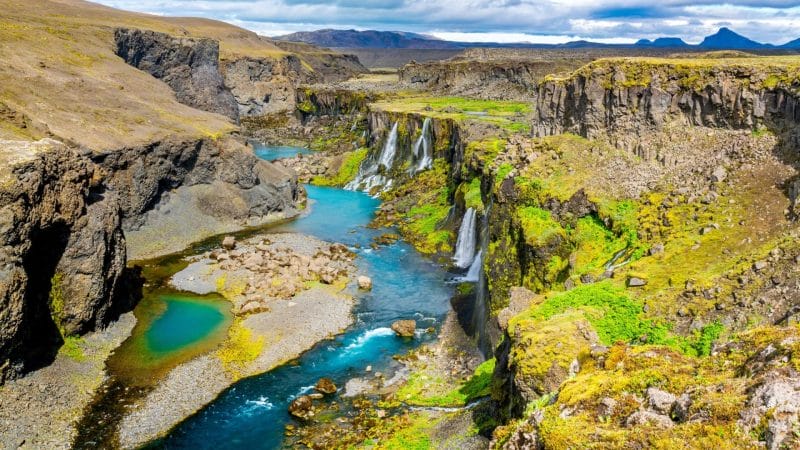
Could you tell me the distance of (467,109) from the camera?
114 m

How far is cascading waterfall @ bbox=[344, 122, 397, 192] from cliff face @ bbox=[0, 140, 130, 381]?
54513 mm

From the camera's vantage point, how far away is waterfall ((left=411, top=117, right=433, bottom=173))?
95.4 m

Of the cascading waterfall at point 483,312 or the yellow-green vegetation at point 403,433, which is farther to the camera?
the cascading waterfall at point 483,312

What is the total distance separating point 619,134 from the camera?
46.8 metres

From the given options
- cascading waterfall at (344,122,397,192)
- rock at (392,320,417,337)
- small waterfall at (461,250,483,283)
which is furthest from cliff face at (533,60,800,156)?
cascading waterfall at (344,122,397,192)

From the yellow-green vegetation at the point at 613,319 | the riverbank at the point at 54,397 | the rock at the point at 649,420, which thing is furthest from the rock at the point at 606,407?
the riverbank at the point at 54,397

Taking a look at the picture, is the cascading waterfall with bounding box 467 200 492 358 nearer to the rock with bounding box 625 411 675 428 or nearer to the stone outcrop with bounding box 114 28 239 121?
the rock with bounding box 625 411 675 428

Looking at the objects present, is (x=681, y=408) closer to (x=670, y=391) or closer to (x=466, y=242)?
(x=670, y=391)

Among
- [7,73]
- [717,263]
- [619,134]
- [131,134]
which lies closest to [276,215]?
[131,134]

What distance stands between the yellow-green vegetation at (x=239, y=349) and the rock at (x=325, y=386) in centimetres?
604

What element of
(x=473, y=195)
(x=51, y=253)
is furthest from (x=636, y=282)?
(x=51, y=253)

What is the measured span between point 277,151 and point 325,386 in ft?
347

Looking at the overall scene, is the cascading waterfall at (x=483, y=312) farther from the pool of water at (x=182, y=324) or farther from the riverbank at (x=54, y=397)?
the riverbank at (x=54, y=397)

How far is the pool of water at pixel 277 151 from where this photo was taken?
426ft
